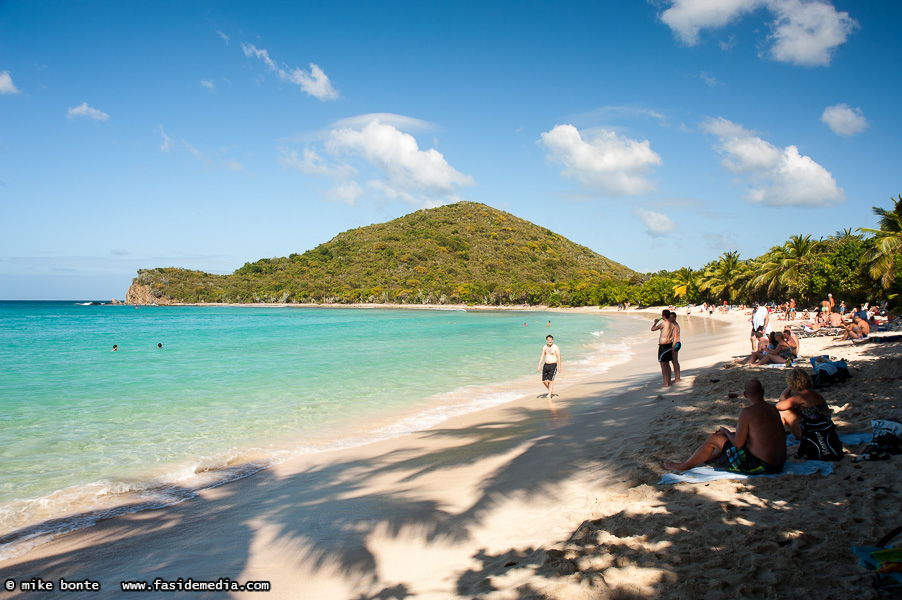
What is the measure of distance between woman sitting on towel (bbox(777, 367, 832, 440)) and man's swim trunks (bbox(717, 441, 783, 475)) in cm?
86

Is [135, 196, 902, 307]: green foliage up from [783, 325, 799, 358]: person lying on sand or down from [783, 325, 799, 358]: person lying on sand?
up

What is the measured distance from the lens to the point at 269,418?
1029 cm

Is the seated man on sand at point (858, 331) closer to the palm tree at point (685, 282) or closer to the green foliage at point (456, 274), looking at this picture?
the green foliage at point (456, 274)

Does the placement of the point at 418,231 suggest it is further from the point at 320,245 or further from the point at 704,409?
the point at 704,409

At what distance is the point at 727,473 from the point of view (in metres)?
4.48

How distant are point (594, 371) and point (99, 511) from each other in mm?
13141

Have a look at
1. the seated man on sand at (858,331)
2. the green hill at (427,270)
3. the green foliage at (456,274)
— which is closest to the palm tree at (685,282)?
the green foliage at (456,274)

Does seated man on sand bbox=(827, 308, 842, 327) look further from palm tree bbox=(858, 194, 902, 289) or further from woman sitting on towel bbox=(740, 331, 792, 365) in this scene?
woman sitting on towel bbox=(740, 331, 792, 365)

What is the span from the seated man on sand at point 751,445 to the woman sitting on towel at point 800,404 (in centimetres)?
56

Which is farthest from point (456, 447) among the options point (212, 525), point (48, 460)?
point (48, 460)

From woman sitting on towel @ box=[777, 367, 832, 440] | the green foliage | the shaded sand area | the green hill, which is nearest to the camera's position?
the shaded sand area

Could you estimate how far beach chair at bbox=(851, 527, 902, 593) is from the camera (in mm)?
2480

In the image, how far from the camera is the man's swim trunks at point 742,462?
4398 millimetres

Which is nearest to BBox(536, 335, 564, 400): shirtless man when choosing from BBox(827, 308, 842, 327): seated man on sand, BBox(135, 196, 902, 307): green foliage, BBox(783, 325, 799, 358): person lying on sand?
BBox(783, 325, 799, 358): person lying on sand
